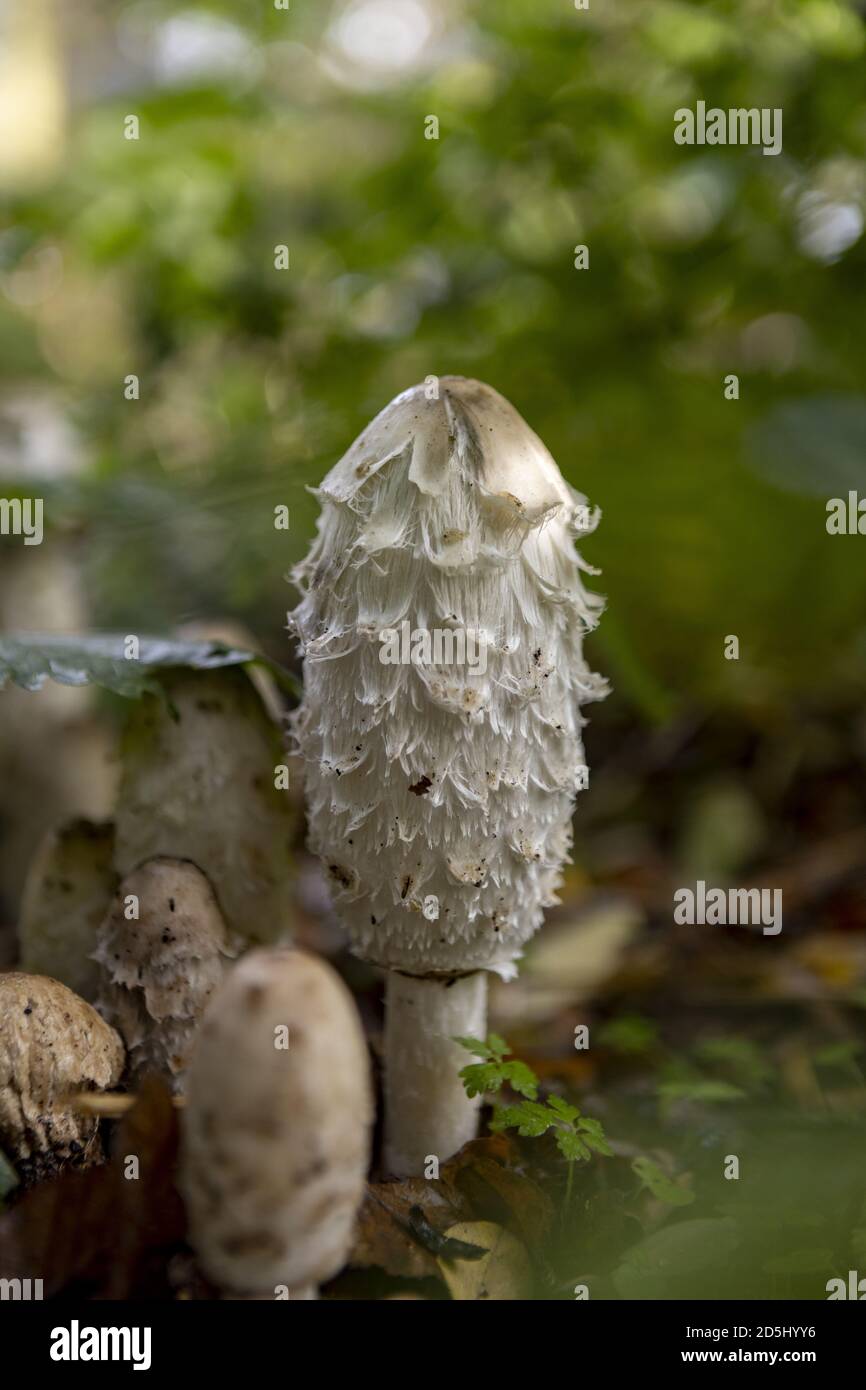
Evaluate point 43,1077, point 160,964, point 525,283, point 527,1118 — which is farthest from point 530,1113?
point 525,283

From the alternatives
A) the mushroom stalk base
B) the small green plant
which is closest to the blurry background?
the mushroom stalk base

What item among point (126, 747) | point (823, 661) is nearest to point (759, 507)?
point (823, 661)

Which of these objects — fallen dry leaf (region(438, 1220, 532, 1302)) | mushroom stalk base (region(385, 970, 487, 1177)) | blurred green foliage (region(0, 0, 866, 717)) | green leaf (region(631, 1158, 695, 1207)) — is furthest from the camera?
blurred green foliage (region(0, 0, 866, 717))

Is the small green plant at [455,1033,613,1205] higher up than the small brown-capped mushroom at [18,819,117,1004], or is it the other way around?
the small brown-capped mushroom at [18,819,117,1004]

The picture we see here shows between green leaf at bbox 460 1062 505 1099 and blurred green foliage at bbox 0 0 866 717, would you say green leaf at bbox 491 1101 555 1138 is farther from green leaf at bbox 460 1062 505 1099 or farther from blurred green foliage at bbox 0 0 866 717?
blurred green foliage at bbox 0 0 866 717

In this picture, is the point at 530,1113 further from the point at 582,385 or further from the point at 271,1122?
the point at 582,385

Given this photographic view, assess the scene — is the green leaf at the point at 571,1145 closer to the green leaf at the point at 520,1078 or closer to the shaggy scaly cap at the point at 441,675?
the green leaf at the point at 520,1078
